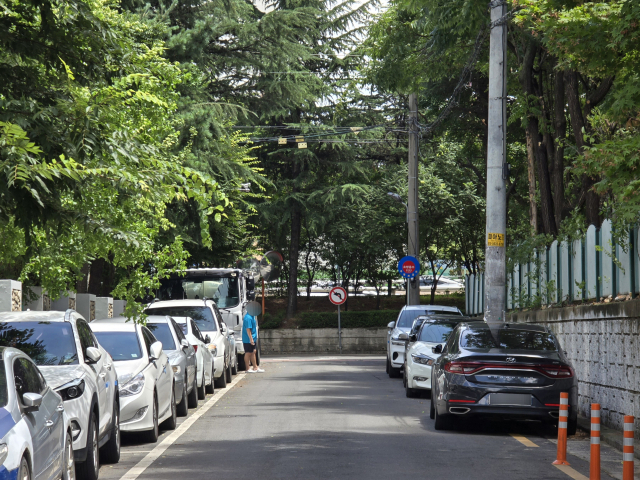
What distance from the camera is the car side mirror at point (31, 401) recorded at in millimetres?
6461

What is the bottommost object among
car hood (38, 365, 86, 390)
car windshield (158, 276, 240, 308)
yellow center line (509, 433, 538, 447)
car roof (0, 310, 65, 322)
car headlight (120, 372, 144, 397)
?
yellow center line (509, 433, 538, 447)

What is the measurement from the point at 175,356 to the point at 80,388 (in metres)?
5.96

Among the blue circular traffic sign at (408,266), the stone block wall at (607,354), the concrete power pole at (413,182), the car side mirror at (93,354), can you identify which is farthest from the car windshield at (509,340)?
the concrete power pole at (413,182)

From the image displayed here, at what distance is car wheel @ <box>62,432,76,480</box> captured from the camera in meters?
7.57

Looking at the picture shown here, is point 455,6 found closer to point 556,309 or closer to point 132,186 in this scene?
point 556,309

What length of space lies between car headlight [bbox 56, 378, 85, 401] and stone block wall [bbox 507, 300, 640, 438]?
22.8 ft

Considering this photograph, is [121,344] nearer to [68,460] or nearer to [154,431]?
[154,431]

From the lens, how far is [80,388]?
28.2 ft

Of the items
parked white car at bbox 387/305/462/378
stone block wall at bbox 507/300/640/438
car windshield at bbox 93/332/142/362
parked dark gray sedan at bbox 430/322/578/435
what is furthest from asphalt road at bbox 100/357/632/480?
parked white car at bbox 387/305/462/378

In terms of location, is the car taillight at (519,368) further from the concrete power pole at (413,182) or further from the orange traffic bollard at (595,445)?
the concrete power pole at (413,182)

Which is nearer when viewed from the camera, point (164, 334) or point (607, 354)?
point (607, 354)

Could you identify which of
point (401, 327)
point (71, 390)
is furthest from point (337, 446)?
point (401, 327)

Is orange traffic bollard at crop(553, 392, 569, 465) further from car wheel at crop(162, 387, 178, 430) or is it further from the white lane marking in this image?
car wheel at crop(162, 387, 178, 430)

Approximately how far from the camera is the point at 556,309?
1733 cm
